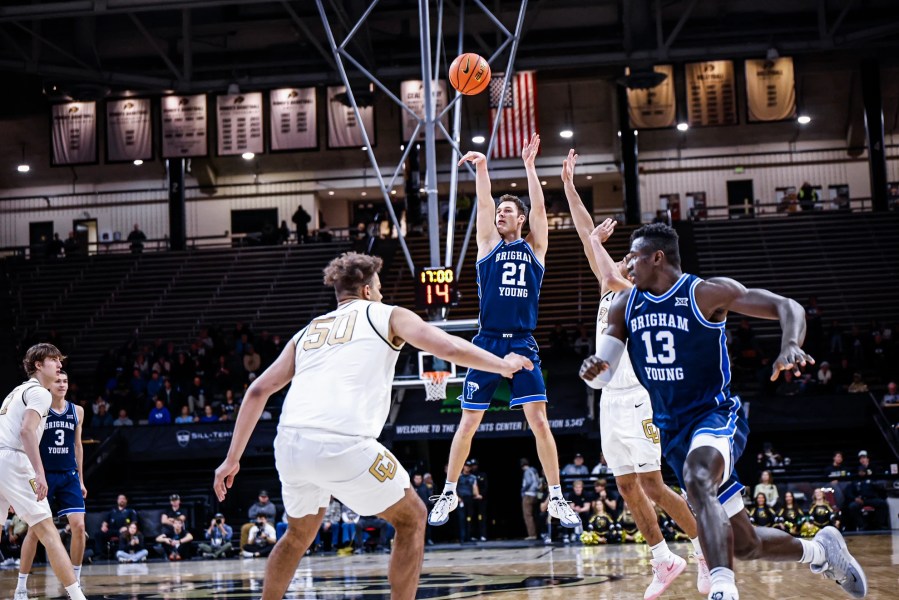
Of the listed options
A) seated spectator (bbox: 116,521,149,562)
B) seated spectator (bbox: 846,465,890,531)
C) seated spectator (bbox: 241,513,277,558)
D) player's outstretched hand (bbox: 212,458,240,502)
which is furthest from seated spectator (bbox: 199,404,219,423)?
player's outstretched hand (bbox: 212,458,240,502)

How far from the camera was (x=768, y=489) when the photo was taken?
18.7 meters

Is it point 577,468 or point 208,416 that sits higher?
point 208,416

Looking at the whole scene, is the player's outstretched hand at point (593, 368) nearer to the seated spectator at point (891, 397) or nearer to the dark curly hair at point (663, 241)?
the dark curly hair at point (663, 241)

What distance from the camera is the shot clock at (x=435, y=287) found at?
16.0m

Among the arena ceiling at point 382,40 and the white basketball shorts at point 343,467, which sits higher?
the arena ceiling at point 382,40

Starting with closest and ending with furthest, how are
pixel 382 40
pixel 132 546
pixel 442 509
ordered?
1. pixel 442 509
2. pixel 132 546
3. pixel 382 40

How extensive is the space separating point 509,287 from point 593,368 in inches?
121

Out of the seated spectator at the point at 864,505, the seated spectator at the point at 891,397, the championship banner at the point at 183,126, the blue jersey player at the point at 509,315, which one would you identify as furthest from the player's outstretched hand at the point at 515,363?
the championship banner at the point at 183,126

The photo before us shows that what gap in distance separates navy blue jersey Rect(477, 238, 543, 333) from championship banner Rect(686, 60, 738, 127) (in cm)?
2143

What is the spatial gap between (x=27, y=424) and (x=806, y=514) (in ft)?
44.6

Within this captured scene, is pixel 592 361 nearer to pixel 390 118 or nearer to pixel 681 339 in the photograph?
pixel 681 339

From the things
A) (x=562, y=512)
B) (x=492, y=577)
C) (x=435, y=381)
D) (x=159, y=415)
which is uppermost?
(x=435, y=381)

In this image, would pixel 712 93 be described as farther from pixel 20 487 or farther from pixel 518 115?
pixel 20 487

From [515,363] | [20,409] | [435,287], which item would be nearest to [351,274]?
[515,363]
